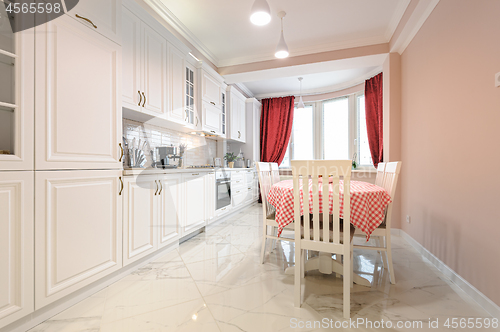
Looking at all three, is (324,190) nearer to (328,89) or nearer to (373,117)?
(373,117)

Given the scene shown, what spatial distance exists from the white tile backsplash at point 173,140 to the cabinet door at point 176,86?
0.36m

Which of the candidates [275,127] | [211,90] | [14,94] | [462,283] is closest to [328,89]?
[275,127]

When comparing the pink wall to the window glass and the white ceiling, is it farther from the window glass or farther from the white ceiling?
the window glass

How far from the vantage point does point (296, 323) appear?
139 centimetres

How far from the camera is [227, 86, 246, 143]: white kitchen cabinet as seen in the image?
457 cm

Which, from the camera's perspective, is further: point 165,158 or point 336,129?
point 336,129

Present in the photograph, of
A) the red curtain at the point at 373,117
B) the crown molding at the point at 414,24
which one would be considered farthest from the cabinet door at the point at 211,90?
the red curtain at the point at 373,117

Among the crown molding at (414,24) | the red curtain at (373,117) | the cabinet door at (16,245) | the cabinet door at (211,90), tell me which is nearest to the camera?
the cabinet door at (16,245)

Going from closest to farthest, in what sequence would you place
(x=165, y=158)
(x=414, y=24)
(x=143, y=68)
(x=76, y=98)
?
(x=76, y=98) < (x=143, y=68) < (x=414, y=24) < (x=165, y=158)

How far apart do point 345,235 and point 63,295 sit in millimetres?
1827

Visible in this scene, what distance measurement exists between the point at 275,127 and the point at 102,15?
4.38m

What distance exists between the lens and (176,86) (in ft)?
9.56

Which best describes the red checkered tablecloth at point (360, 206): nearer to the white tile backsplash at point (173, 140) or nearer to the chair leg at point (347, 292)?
the chair leg at point (347, 292)

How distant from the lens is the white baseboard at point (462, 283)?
1.48 meters
